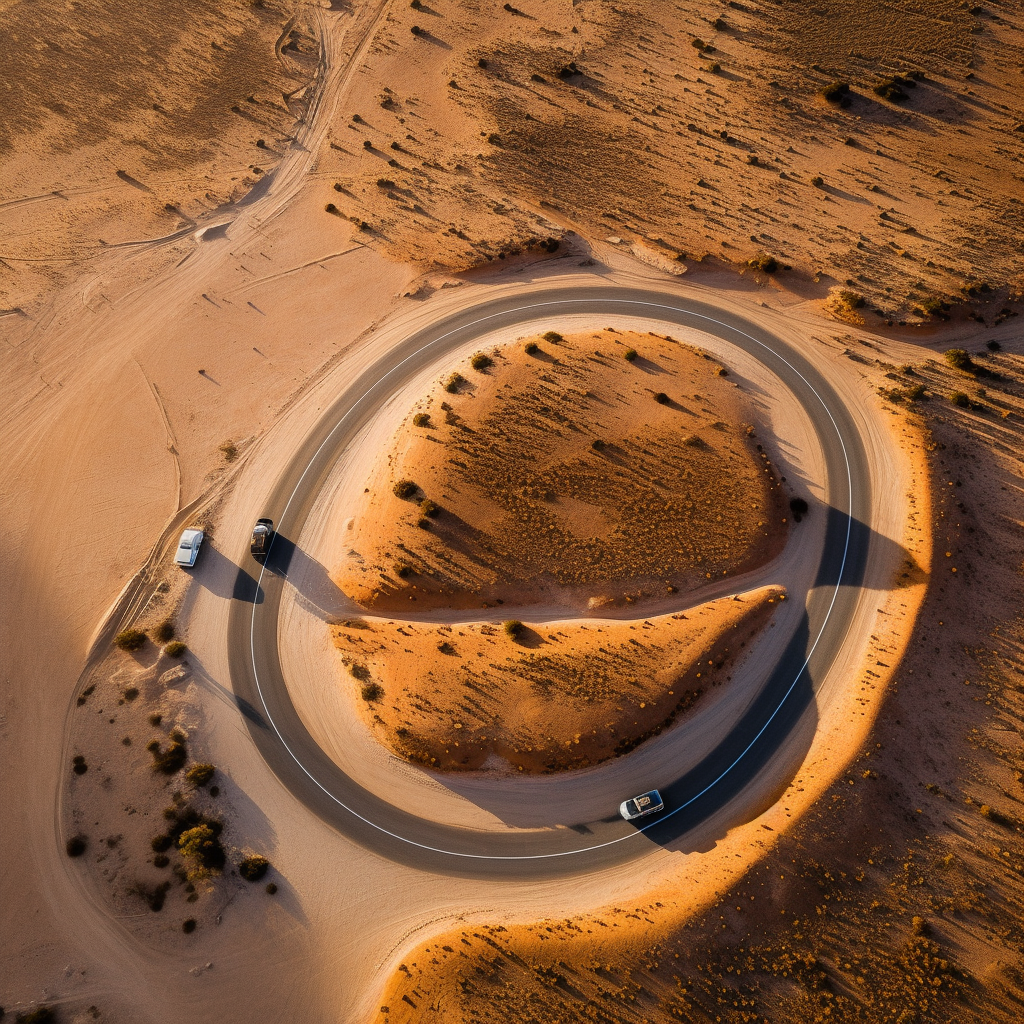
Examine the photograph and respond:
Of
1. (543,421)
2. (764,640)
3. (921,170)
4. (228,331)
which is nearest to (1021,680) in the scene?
(764,640)

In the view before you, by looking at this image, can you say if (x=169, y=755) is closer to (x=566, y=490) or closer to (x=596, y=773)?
(x=596, y=773)

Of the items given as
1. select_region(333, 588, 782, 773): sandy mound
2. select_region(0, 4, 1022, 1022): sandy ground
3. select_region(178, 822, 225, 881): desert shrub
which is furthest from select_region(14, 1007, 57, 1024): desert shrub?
select_region(333, 588, 782, 773): sandy mound

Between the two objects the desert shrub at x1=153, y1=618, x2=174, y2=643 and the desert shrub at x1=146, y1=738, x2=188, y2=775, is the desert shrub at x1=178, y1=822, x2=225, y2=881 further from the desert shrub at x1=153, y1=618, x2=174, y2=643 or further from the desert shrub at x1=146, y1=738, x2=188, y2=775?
the desert shrub at x1=153, y1=618, x2=174, y2=643

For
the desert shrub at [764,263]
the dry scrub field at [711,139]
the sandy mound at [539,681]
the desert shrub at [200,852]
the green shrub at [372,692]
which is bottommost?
the desert shrub at [200,852]

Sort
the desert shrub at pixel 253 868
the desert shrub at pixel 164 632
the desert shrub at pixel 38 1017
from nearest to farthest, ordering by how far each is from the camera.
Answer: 1. the desert shrub at pixel 38 1017
2. the desert shrub at pixel 253 868
3. the desert shrub at pixel 164 632

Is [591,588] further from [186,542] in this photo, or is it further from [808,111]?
[808,111]

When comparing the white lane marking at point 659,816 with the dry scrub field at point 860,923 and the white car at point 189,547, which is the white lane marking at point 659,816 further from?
the white car at point 189,547

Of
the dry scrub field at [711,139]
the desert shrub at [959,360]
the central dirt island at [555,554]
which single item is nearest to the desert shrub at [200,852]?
the central dirt island at [555,554]

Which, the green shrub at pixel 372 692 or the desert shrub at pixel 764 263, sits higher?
the desert shrub at pixel 764 263
